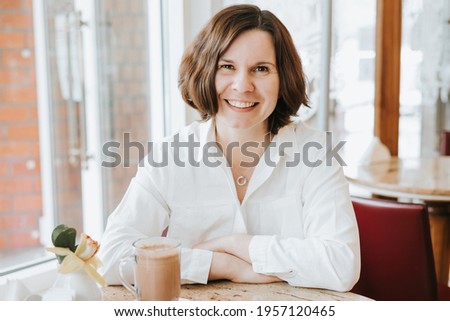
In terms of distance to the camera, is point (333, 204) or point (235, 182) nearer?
point (333, 204)

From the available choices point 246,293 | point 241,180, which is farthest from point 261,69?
point 246,293

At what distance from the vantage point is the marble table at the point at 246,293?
105cm

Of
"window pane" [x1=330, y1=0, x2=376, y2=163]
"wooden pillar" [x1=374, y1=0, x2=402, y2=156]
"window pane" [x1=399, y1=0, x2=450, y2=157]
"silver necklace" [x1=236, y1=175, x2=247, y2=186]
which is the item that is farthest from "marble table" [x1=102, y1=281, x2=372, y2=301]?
"window pane" [x1=399, y1=0, x2=450, y2=157]

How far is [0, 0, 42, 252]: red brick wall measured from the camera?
173 centimetres

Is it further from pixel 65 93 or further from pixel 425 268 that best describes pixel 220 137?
pixel 65 93

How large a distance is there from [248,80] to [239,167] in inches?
9.6

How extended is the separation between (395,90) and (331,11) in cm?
86

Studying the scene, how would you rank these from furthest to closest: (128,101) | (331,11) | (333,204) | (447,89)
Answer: (447,89), (331,11), (128,101), (333,204)

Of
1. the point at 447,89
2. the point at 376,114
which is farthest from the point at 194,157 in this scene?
the point at 447,89

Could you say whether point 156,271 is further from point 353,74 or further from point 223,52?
point 353,74

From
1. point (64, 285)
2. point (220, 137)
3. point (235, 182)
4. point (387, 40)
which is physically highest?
point (387, 40)

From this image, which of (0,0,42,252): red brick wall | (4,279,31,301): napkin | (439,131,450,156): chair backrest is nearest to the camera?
A: (4,279,31,301): napkin

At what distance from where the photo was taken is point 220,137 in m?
1.42

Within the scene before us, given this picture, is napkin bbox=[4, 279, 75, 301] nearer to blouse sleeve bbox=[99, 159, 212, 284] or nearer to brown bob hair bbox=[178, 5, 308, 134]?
blouse sleeve bbox=[99, 159, 212, 284]
